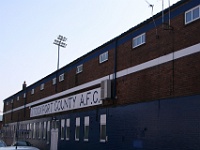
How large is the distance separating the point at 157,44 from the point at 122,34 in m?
4.35

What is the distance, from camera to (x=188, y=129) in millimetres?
14672

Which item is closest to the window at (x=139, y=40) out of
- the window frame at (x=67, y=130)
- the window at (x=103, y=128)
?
the window at (x=103, y=128)

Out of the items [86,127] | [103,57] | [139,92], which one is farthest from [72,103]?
[139,92]

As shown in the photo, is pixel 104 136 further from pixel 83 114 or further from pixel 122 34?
pixel 122 34

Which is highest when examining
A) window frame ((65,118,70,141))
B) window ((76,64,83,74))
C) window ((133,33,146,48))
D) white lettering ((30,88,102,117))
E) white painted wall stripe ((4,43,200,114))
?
window ((133,33,146,48))

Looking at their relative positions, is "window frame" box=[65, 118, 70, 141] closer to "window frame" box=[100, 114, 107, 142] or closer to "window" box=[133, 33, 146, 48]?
"window frame" box=[100, 114, 107, 142]

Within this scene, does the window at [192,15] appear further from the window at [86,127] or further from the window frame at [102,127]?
the window at [86,127]

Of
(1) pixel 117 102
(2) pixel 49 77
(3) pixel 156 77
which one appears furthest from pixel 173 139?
(2) pixel 49 77

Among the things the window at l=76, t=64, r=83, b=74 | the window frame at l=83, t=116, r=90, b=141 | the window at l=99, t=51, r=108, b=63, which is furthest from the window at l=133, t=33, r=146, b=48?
the window at l=76, t=64, r=83, b=74

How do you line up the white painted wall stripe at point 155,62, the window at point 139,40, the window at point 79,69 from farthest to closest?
the window at point 79,69, the window at point 139,40, the white painted wall stripe at point 155,62

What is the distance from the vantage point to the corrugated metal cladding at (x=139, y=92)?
15414 millimetres

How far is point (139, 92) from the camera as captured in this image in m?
19.4

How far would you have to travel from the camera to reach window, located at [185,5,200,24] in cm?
1549

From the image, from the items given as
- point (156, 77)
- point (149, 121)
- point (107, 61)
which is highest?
point (107, 61)
